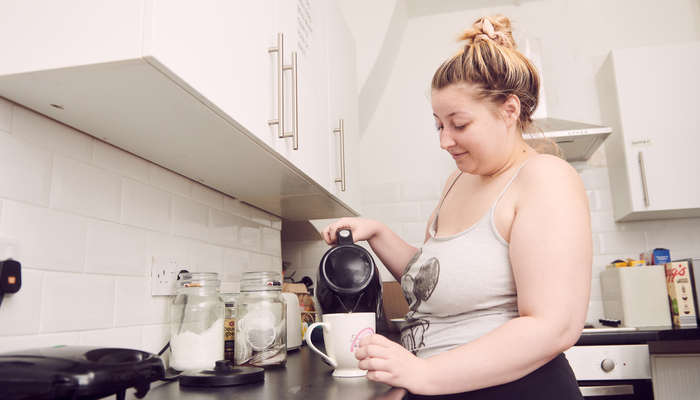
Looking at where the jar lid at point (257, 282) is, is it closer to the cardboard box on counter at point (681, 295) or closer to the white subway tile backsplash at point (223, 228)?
the white subway tile backsplash at point (223, 228)

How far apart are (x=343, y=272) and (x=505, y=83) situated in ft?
1.75

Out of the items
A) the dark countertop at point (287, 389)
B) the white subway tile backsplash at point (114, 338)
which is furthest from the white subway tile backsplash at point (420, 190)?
the white subway tile backsplash at point (114, 338)

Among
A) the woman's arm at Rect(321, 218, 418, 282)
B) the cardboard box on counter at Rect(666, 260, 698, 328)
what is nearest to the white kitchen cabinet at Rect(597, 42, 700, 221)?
the cardboard box on counter at Rect(666, 260, 698, 328)

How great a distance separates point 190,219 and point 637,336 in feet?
5.02

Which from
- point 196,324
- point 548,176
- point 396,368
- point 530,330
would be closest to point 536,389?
point 530,330

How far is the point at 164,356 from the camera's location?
Result: 111 centimetres

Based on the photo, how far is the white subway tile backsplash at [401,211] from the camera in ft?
8.03

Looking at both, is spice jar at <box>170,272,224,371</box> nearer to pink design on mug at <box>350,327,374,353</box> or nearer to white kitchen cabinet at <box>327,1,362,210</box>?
pink design on mug at <box>350,327,374,353</box>

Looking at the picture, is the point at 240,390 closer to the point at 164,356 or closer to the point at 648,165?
the point at 164,356

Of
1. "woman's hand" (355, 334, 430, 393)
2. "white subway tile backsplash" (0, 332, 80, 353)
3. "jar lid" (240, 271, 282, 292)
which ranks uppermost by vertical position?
"jar lid" (240, 271, 282, 292)

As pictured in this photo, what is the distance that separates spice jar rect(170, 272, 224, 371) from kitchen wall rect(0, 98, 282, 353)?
0.06 metres

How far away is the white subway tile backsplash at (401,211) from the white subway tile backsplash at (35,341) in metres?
1.76

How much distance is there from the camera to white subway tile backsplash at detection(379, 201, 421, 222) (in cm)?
245

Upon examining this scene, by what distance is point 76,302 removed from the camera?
33.1 inches
